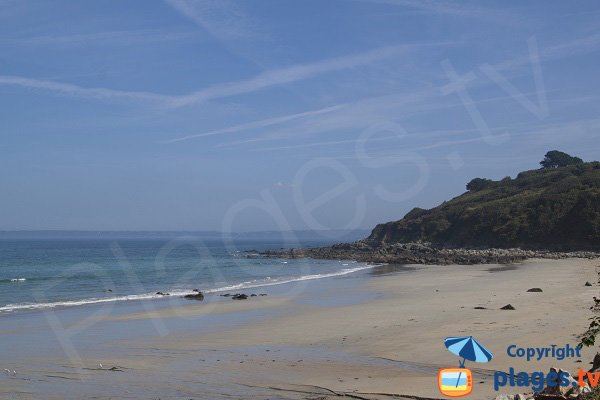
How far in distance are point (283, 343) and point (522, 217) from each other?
171 ft

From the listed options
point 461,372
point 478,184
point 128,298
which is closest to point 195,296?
point 128,298

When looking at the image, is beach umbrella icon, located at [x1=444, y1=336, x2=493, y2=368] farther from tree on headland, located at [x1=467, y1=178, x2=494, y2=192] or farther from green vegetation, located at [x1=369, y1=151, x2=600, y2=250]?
tree on headland, located at [x1=467, y1=178, x2=494, y2=192]

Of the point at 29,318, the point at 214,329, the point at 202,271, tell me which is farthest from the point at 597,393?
the point at 202,271

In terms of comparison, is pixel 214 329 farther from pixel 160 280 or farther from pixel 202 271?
pixel 202 271

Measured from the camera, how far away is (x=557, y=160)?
96188 millimetres

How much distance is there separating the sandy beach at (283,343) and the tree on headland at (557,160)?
75.2 meters

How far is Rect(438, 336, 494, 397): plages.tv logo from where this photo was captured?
921 cm

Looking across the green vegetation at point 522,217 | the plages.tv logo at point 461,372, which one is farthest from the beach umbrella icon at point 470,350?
the green vegetation at point 522,217

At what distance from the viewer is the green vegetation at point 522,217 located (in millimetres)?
56188

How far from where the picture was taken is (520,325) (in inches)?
596

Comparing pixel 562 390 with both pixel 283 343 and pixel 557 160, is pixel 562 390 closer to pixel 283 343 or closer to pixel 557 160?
pixel 283 343

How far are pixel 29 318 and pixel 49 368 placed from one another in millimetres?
9719

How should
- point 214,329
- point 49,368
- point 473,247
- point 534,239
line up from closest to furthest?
1. point 49,368
2. point 214,329
3. point 534,239
4. point 473,247

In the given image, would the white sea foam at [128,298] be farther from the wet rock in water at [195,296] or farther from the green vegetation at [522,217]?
the green vegetation at [522,217]
